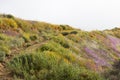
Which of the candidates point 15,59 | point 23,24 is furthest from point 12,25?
point 15,59

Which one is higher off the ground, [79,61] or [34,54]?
[34,54]

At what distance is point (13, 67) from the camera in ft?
37.7

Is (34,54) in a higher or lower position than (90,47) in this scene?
higher

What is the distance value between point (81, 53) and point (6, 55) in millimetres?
7019

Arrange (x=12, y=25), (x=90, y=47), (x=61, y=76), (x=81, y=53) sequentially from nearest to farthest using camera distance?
(x=61, y=76) → (x=81, y=53) → (x=90, y=47) → (x=12, y=25)

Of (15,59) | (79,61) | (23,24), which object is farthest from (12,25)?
(15,59)

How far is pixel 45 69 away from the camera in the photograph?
11.4m

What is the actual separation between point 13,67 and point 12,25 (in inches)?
601

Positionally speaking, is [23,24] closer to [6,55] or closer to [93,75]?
[6,55]

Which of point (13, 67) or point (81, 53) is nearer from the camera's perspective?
point (13, 67)

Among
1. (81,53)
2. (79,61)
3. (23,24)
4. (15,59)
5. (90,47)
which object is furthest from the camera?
(23,24)

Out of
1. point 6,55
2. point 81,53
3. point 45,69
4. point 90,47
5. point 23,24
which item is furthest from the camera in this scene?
point 23,24

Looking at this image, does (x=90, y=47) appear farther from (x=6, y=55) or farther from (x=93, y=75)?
(x=93, y=75)

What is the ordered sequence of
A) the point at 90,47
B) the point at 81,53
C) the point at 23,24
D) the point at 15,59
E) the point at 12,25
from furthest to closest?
the point at 23,24 < the point at 12,25 < the point at 90,47 < the point at 81,53 < the point at 15,59
